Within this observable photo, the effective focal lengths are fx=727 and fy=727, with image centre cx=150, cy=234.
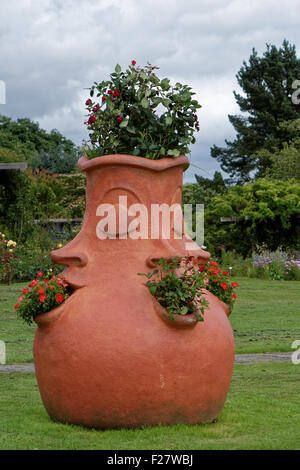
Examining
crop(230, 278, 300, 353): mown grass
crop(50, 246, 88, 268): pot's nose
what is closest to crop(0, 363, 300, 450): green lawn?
crop(50, 246, 88, 268): pot's nose

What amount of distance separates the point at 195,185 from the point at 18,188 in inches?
585

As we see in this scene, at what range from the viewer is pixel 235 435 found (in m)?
5.39

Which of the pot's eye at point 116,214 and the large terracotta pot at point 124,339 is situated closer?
the large terracotta pot at point 124,339

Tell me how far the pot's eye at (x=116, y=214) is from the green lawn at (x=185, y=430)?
1488mm

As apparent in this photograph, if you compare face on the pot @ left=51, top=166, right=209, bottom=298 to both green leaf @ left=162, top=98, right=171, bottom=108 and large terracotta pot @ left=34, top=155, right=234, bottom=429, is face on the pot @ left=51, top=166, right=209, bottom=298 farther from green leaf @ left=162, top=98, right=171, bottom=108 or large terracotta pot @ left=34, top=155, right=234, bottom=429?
green leaf @ left=162, top=98, right=171, bottom=108

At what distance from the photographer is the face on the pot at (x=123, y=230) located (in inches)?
219

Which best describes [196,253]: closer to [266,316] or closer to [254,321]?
[254,321]

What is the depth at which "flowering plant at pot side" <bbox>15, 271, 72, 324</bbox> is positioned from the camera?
5.53 m

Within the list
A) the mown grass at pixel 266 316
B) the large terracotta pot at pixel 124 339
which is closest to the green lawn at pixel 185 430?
the large terracotta pot at pixel 124 339

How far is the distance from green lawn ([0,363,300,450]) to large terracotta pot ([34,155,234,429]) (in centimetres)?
13

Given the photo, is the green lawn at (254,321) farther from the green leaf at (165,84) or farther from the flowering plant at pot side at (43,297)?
the green leaf at (165,84)

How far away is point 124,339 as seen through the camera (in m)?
5.16
